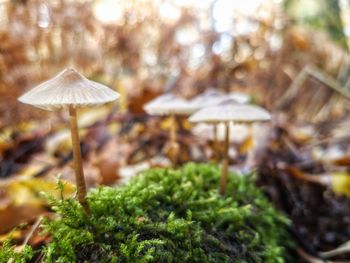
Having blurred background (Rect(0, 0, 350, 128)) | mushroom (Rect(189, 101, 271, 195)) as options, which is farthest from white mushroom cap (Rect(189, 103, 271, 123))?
blurred background (Rect(0, 0, 350, 128))

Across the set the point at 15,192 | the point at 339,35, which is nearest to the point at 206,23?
the point at 15,192

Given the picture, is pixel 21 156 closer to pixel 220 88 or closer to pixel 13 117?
pixel 13 117

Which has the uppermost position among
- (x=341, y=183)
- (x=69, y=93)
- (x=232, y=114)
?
(x=69, y=93)

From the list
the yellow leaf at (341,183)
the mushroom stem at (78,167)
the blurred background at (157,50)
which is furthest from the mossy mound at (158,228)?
the blurred background at (157,50)

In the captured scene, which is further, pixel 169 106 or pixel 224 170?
pixel 169 106

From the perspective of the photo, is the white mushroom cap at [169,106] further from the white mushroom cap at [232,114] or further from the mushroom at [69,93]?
the mushroom at [69,93]

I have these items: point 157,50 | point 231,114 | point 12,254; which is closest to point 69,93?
point 12,254

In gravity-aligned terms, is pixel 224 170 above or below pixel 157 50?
below

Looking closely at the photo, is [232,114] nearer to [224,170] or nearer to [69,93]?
[224,170]
